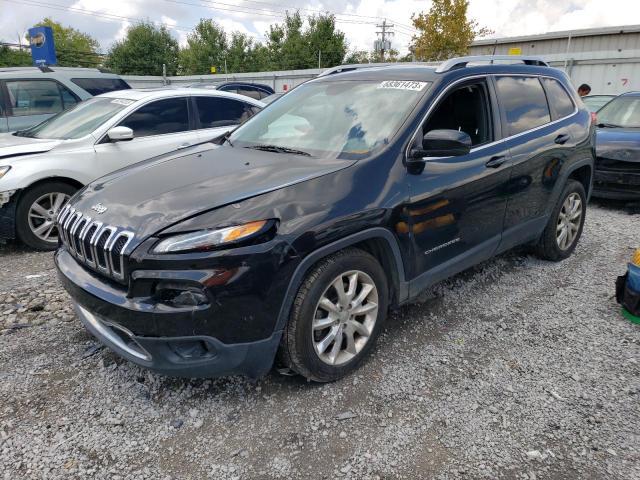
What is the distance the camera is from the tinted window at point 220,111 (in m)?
6.10

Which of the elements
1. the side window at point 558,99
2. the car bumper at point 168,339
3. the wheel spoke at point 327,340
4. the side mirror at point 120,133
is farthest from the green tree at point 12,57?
the wheel spoke at point 327,340

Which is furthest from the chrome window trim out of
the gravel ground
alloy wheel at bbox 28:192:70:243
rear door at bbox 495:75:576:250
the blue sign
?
the blue sign

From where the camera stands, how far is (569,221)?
468 cm

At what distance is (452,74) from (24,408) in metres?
3.34

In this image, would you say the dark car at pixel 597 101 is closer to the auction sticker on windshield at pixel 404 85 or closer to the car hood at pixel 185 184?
the auction sticker on windshield at pixel 404 85

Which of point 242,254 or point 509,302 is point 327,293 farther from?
point 509,302

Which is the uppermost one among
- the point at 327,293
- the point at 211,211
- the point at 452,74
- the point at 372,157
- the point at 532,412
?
the point at 452,74

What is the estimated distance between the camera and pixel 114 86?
7.89 m

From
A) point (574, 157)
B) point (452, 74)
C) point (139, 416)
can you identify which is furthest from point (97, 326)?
point (574, 157)

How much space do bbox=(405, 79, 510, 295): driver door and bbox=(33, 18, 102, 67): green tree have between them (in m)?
69.4

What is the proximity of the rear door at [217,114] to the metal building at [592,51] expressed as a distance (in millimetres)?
9627

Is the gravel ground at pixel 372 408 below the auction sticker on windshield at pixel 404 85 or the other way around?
below

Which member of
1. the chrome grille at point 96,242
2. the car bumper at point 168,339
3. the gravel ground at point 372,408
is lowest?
the gravel ground at point 372,408

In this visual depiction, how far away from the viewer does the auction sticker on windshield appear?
10.4ft
